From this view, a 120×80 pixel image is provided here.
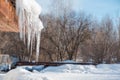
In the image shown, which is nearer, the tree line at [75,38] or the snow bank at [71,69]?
the snow bank at [71,69]

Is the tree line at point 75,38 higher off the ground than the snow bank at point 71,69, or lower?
higher

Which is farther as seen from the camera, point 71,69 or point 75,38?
point 75,38

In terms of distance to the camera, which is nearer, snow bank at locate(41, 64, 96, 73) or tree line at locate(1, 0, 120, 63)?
snow bank at locate(41, 64, 96, 73)

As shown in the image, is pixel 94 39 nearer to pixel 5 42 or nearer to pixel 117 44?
pixel 117 44

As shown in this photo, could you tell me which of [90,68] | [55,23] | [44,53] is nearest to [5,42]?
[44,53]

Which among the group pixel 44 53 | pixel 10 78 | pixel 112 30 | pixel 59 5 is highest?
pixel 59 5

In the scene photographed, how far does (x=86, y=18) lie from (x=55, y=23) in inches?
154

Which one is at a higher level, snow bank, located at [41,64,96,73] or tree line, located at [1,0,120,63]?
tree line, located at [1,0,120,63]

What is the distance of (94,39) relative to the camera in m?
33.8

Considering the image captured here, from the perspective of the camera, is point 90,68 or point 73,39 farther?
point 73,39

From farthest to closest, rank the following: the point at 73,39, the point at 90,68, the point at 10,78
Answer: the point at 73,39, the point at 90,68, the point at 10,78

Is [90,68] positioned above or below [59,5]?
below

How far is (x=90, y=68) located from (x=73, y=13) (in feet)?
44.8

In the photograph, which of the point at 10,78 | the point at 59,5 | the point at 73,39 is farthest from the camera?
the point at 73,39
